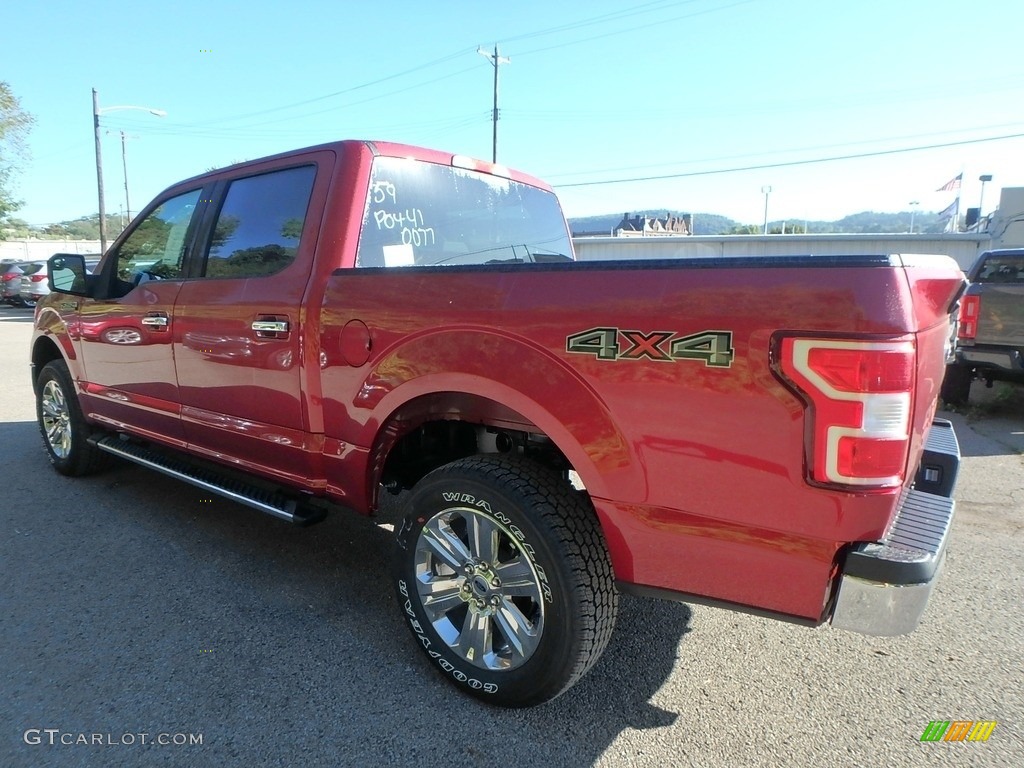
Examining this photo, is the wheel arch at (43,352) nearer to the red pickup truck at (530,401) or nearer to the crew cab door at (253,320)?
the red pickup truck at (530,401)

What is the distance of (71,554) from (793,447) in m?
3.81

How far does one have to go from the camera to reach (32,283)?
20.1 meters

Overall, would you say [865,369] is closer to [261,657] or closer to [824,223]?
[261,657]

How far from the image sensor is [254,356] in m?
3.17

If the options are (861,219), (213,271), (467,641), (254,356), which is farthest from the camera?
(861,219)

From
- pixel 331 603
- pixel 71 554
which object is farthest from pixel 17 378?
pixel 331 603

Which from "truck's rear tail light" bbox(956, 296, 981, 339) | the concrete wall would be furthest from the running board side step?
the concrete wall

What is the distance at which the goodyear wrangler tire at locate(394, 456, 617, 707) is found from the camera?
2.22 metres

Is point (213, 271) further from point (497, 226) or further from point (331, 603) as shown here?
point (331, 603)

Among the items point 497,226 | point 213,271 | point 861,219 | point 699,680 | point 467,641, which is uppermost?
point 861,219

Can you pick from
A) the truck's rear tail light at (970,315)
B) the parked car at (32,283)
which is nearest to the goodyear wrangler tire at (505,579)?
the truck's rear tail light at (970,315)

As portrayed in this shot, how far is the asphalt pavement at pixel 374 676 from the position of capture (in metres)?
2.28

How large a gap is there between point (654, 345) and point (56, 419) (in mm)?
5008

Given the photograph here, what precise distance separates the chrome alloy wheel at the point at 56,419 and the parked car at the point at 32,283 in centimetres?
1754
